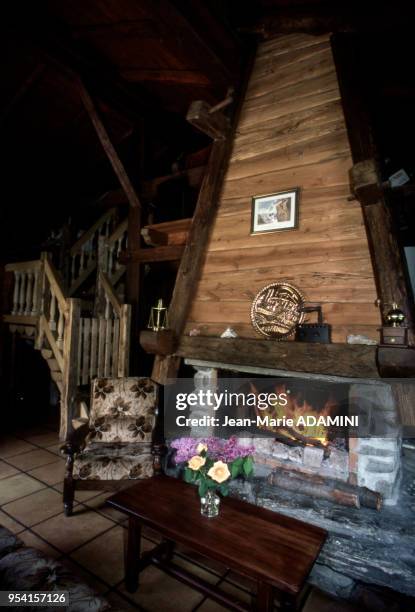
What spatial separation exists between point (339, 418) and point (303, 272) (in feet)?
4.36

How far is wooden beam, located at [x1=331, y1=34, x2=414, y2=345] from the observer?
232 cm

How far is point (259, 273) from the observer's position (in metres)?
3.15

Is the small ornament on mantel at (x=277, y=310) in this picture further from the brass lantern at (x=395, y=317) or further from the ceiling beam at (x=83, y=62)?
the ceiling beam at (x=83, y=62)

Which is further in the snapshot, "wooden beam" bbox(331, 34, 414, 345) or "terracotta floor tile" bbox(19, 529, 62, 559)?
"terracotta floor tile" bbox(19, 529, 62, 559)

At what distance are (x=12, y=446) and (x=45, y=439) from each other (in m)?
0.42

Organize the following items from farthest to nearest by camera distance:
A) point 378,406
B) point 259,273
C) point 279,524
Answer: point 259,273, point 378,406, point 279,524

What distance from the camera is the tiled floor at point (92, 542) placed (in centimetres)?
212

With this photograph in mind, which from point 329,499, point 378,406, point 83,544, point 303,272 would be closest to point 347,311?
point 303,272

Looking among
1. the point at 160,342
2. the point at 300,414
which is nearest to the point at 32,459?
the point at 160,342

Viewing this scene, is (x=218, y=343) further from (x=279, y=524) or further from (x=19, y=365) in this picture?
(x=19, y=365)

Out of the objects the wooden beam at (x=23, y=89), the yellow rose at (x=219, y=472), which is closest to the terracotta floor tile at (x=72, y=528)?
the yellow rose at (x=219, y=472)

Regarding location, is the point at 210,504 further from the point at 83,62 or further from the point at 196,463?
the point at 83,62

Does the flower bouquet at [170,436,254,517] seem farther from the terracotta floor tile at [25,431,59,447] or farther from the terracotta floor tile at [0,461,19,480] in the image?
the terracotta floor tile at [25,431,59,447]

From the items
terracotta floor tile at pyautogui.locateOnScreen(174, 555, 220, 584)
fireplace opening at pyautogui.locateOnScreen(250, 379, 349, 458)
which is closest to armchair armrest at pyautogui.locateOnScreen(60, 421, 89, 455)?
terracotta floor tile at pyautogui.locateOnScreen(174, 555, 220, 584)
